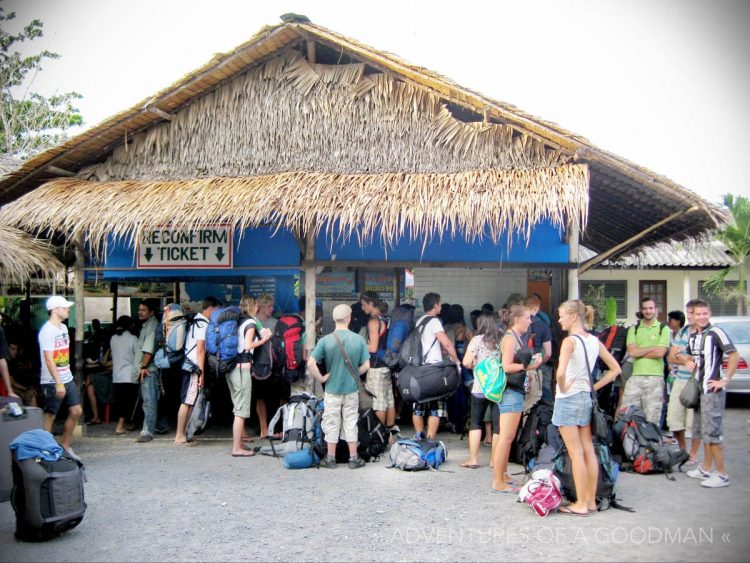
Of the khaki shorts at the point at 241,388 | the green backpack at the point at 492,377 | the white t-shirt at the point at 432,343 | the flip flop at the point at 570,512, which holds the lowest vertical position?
the flip flop at the point at 570,512

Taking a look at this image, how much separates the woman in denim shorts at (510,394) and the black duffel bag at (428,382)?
1276mm

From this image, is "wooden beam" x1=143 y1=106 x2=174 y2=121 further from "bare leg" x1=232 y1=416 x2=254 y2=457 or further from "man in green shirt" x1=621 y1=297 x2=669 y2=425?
Answer: "man in green shirt" x1=621 y1=297 x2=669 y2=425

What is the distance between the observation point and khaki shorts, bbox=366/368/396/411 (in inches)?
303

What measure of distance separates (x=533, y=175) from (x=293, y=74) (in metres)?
3.67

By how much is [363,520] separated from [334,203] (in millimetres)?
3840

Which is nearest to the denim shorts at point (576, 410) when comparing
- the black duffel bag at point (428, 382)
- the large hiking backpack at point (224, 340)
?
the black duffel bag at point (428, 382)

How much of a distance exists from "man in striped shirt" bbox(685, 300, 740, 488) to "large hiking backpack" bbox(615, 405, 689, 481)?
1.06 feet

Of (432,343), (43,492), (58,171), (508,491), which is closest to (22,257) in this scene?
(58,171)

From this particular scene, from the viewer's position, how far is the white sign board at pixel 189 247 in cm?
875

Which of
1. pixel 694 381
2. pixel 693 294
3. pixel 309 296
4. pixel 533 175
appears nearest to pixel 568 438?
pixel 694 381

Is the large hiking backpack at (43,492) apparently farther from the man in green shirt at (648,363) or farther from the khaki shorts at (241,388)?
the man in green shirt at (648,363)

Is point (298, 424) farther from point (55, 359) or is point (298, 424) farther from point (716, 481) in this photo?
point (716, 481)

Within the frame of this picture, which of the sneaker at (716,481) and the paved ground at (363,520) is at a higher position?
the sneaker at (716,481)

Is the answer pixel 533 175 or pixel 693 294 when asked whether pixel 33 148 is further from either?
pixel 693 294
